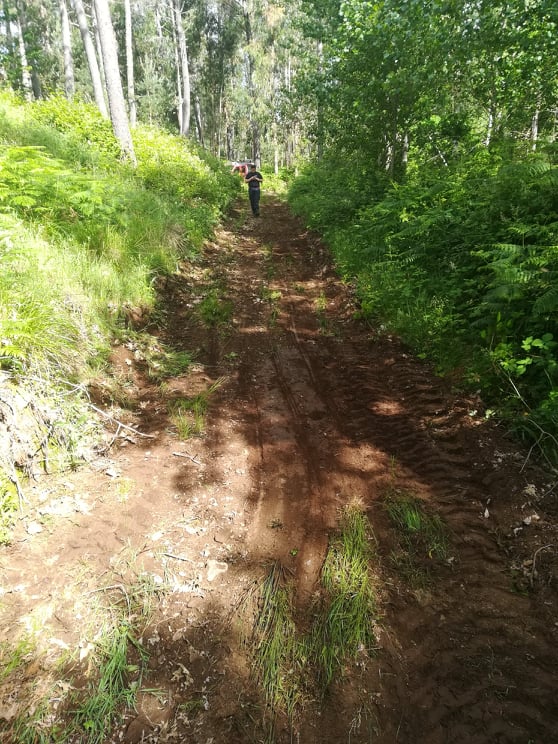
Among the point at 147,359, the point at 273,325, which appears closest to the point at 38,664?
the point at 147,359

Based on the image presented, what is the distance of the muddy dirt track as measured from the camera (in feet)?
7.03

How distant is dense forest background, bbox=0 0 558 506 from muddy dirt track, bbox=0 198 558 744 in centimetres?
60

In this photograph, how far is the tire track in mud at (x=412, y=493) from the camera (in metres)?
2.14

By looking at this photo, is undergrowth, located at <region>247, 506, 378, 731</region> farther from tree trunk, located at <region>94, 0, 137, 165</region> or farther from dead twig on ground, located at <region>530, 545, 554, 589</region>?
tree trunk, located at <region>94, 0, 137, 165</region>

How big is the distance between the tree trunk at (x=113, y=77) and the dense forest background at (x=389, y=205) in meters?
0.05

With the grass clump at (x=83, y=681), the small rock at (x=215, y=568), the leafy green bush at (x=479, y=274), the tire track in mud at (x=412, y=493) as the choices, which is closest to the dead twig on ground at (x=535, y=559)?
the tire track in mud at (x=412, y=493)

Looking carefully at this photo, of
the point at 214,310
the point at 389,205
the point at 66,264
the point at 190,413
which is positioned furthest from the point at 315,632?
the point at 389,205

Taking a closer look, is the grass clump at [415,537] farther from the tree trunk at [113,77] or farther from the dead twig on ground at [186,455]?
the tree trunk at [113,77]

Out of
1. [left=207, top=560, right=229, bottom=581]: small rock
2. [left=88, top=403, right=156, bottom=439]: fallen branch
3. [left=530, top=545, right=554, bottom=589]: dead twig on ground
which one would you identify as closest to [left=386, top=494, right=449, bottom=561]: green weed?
[left=530, top=545, right=554, bottom=589]: dead twig on ground

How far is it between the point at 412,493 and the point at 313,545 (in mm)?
1010

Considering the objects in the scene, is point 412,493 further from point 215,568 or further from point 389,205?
point 389,205

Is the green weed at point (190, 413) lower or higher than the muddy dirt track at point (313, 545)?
higher

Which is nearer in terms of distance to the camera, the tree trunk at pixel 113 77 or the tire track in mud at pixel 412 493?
the tire track in mud at pixel 412 493

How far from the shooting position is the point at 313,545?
299 centimetres
